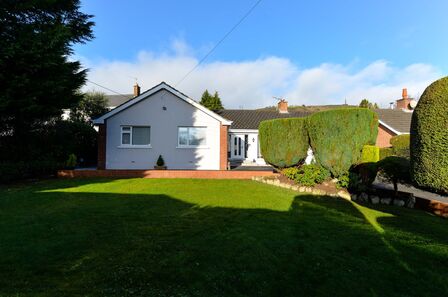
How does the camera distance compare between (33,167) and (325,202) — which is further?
(33,167)

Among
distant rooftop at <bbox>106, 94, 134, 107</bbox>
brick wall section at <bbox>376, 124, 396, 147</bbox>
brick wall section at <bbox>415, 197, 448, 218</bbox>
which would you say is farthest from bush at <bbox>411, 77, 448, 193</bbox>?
distant rooftop at <bbox>106, 94, 134, 107</bbox>

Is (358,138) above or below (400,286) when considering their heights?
above

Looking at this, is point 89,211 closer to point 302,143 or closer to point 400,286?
point 400,286

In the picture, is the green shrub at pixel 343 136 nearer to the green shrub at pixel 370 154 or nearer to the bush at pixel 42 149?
the green shrub at pixel 370 154

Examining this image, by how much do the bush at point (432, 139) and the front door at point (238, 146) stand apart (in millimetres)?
19575

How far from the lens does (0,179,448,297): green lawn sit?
364 centimetres

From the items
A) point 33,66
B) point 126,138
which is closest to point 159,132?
point 126,138

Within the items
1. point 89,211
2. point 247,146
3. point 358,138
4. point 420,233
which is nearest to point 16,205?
point 89,211

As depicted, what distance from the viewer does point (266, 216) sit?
7121 millimetres

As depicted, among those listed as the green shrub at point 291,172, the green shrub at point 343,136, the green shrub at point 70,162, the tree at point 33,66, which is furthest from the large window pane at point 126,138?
the green shrub at point 343,136

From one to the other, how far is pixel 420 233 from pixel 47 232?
764cm

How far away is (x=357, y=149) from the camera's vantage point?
411 inches

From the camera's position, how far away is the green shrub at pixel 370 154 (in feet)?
32.8

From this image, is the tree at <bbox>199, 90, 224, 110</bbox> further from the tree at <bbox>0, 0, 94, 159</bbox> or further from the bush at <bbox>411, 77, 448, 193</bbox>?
the bush at <bbox>411, 77, 448, 193</bbox>
